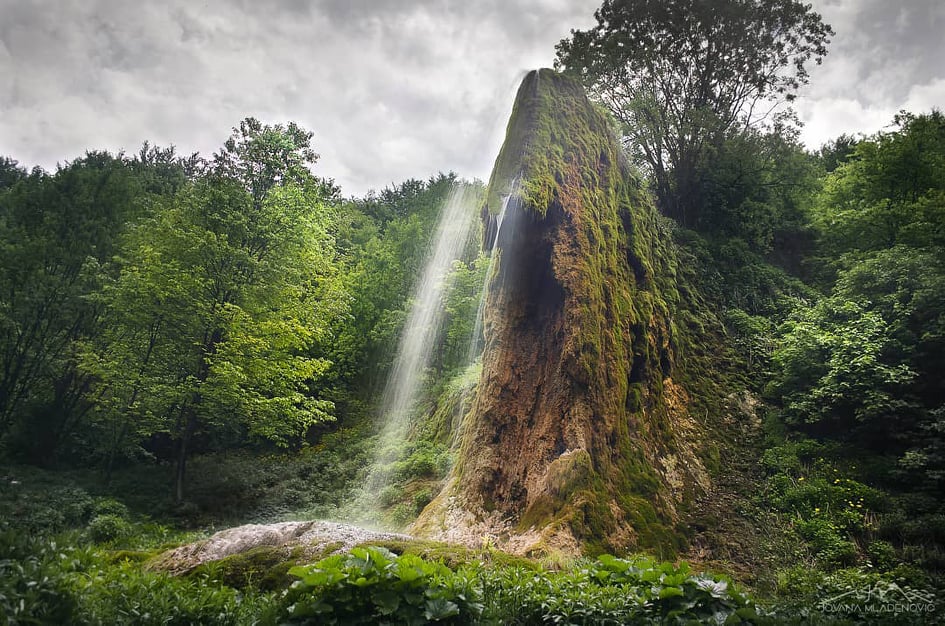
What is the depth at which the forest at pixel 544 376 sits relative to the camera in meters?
4.62

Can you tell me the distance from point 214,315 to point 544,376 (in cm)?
995

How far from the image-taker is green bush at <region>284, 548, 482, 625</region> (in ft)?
11.2

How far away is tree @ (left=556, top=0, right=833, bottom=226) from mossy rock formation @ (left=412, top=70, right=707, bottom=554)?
9.49 m

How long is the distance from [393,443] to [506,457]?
7.68 m

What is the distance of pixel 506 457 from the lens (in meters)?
9.20

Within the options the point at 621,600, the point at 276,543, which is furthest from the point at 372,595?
the point at 276,543

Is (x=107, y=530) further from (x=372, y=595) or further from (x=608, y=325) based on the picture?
(x=608, y=325)

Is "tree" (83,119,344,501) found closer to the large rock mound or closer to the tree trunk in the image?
the tree trunk

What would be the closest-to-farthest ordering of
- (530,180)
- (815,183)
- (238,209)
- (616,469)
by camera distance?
(616,469) → (530,180) → (238,209) → (815,183)

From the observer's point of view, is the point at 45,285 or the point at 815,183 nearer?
the point at 45,285

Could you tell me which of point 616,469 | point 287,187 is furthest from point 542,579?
point 287,187

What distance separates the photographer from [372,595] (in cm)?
347

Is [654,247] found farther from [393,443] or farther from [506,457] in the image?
[393,443]

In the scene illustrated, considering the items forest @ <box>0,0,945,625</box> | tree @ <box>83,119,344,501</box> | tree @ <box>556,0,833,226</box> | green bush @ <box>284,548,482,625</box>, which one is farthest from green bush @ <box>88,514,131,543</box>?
tree @ <box>556,0,833,226</box>
